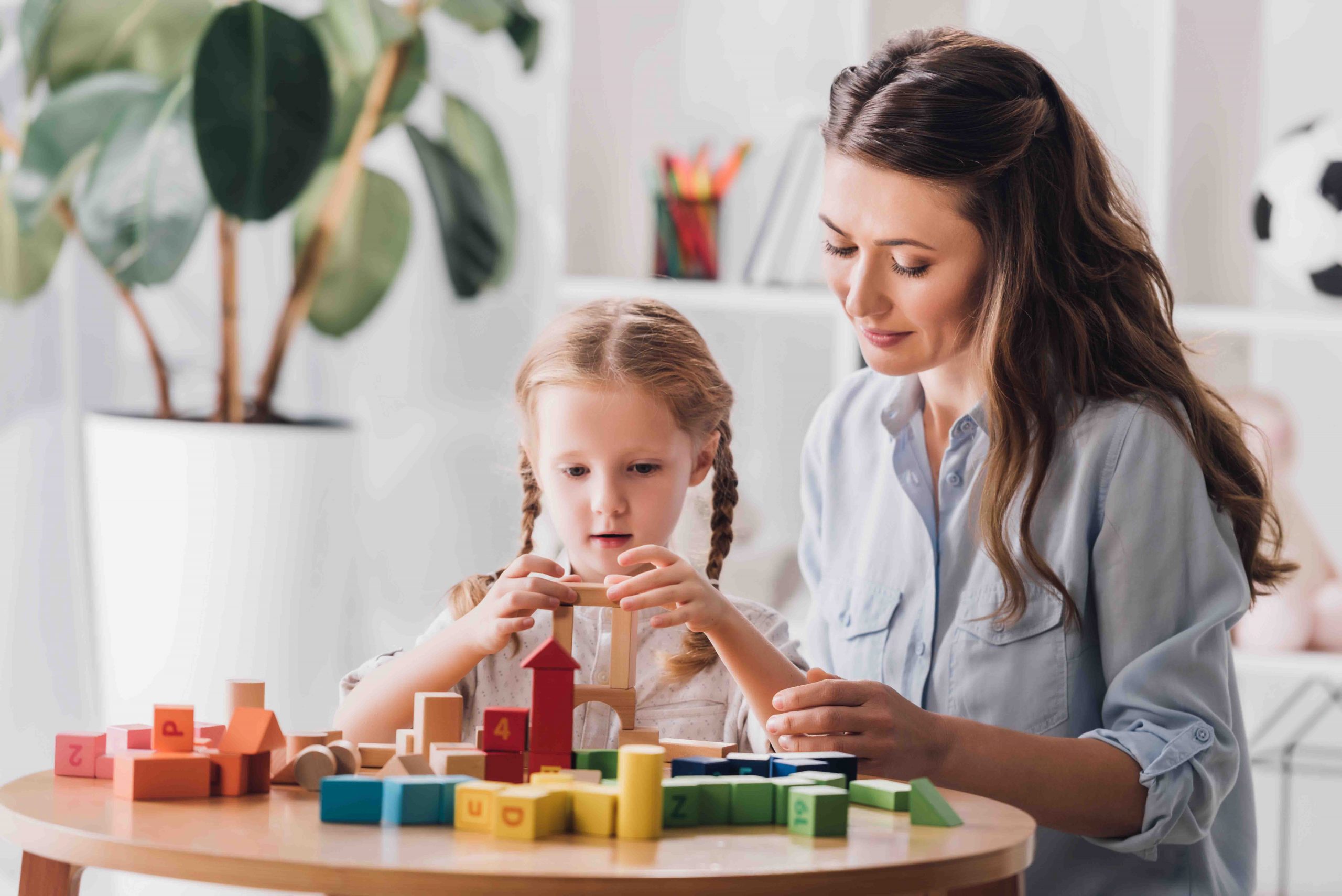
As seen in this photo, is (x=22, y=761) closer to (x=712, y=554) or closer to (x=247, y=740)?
(x=712, y=554)

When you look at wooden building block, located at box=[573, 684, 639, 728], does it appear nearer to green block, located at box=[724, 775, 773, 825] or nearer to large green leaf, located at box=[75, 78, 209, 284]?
green block, located at box=[724, 775, 773, 825]

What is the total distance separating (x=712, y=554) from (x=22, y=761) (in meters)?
1.77

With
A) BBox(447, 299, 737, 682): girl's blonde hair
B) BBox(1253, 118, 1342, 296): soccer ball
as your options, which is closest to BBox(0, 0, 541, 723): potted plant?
BBox(447, 299, 737, 682): girl's blonde hair

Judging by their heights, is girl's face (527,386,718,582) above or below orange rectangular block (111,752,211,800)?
above

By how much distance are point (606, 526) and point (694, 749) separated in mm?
273

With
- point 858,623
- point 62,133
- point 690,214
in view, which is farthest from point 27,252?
point 858,623

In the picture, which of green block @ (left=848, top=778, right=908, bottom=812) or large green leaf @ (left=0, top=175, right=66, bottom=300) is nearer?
green block @ (left=848, top=778, right=908, bottom=812)

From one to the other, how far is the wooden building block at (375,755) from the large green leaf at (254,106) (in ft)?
4.68

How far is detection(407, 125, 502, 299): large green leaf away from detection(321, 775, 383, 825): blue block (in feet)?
5.88

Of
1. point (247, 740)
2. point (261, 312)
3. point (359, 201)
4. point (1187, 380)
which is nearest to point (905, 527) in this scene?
point (1187, 380)

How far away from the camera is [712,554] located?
1.53m

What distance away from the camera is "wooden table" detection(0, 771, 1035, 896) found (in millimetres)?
745

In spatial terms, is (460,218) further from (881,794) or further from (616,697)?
(881,794)

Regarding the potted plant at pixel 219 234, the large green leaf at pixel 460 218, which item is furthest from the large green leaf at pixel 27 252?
the large green leaf at pixel 460 218
